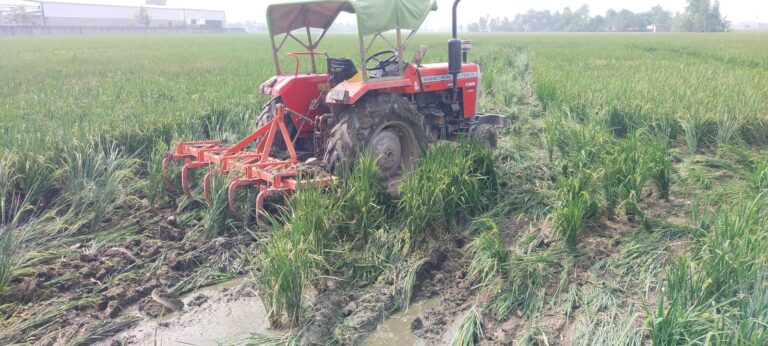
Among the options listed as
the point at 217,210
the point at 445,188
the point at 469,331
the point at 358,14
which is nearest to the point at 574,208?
the point at 445,188

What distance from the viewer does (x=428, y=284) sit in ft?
12.1

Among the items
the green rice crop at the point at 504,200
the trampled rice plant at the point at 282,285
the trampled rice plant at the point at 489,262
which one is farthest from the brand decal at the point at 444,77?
the trampled rice plant at the point at 282,285

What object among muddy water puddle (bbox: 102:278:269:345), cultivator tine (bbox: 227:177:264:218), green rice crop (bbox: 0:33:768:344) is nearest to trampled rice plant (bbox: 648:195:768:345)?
green rice crop (bbox: 0:33:768:344)

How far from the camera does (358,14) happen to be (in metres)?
4.36

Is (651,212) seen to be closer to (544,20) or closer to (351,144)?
(351,144)

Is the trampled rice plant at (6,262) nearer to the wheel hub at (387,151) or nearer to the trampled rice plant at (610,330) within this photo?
the wheel hub at (387,151)

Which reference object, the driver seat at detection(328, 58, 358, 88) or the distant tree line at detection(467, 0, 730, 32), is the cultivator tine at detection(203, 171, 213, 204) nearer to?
the driver seat at detection(328, 58, 358, 88)

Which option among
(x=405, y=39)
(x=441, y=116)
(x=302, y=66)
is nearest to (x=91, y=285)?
(x=405, y=39)

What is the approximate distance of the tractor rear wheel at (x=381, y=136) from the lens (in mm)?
4582

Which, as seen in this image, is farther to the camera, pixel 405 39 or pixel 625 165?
pixel 405 39

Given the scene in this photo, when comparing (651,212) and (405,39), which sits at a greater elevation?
(405,39)

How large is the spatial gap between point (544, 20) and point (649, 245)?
450 ft

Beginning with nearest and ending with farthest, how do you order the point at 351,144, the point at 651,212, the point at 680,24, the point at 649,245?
the point at 649,245, the point at 651,212, the point at 351,144, the point at 680,24

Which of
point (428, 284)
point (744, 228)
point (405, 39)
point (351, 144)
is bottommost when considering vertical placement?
point (428, 284)
